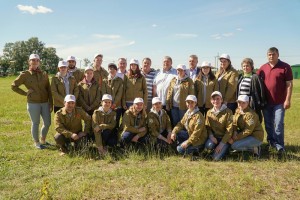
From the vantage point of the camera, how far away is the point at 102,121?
7.78 m

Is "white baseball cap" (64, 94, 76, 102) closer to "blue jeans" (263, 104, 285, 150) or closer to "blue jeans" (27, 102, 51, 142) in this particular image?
"blue jeans" (27, 102, 51, 142)

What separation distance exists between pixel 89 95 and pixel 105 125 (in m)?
1.02

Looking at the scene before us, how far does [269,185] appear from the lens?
18.4 feet

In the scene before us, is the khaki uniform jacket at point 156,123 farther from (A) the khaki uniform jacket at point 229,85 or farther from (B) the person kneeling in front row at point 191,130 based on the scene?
(A) the khaki uniform jacket at point 229,85

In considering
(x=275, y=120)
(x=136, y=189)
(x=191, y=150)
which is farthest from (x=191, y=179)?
(x=275, y=120)

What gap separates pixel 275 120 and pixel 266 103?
1.56 feet

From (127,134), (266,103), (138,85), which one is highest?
(138,85)

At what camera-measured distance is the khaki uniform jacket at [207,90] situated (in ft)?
25.1

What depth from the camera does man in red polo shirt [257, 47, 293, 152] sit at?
743cm

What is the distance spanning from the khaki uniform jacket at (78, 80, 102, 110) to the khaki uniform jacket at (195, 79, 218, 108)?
258cm

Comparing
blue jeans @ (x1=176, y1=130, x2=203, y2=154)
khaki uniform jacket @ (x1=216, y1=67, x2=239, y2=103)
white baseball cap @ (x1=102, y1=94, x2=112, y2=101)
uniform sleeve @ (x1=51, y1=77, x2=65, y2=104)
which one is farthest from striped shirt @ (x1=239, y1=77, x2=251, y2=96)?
uniform sleeve @ (x1=51, y1=77, x2=65, y2=104)

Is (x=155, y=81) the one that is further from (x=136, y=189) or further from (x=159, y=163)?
(x=136, y=189)

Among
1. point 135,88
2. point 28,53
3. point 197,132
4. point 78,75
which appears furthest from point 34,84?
point 28,53

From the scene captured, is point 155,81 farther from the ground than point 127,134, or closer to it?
farther from the ground
